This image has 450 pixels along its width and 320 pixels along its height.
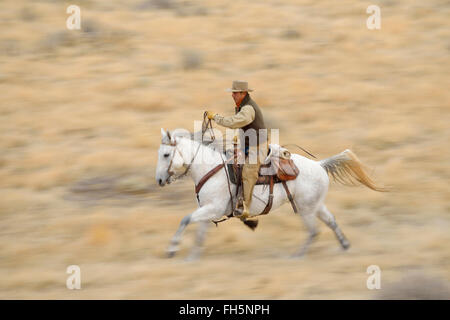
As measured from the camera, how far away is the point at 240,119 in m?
7.00

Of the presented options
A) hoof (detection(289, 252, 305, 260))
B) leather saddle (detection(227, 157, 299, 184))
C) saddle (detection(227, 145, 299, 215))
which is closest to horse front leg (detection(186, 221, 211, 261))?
saddle (detection(227, 145, 299, 215))

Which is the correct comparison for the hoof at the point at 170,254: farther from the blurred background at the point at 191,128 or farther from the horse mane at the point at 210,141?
the horse mane at the point at 210,141

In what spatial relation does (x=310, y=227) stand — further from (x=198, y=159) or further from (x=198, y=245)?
(x=198, y=159)

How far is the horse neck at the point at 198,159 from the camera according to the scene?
24.3 feet

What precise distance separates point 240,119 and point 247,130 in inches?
14.1

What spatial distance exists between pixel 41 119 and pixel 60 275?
7.30 m

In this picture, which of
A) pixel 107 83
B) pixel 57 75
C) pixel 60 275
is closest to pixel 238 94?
pixel 60 275

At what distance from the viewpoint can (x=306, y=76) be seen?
1603 cm

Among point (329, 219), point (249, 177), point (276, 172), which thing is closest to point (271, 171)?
point (276, 172)

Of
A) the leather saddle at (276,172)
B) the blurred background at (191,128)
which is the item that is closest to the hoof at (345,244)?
the blurred background at (191,128)

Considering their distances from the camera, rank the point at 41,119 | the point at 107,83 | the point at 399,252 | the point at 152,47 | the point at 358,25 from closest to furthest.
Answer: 1. the point at 399,252
2. the point at 41,119
3. the point at 107,83
4. the point at 152,47
5. the point at 358,25

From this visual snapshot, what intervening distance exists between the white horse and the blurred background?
549 mm

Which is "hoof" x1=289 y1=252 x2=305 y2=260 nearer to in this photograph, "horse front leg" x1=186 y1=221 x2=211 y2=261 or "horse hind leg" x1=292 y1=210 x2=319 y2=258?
"horse hind leg" x1=292 y1=210 x2=319 y2=258

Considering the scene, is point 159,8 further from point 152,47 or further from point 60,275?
point 60,275
